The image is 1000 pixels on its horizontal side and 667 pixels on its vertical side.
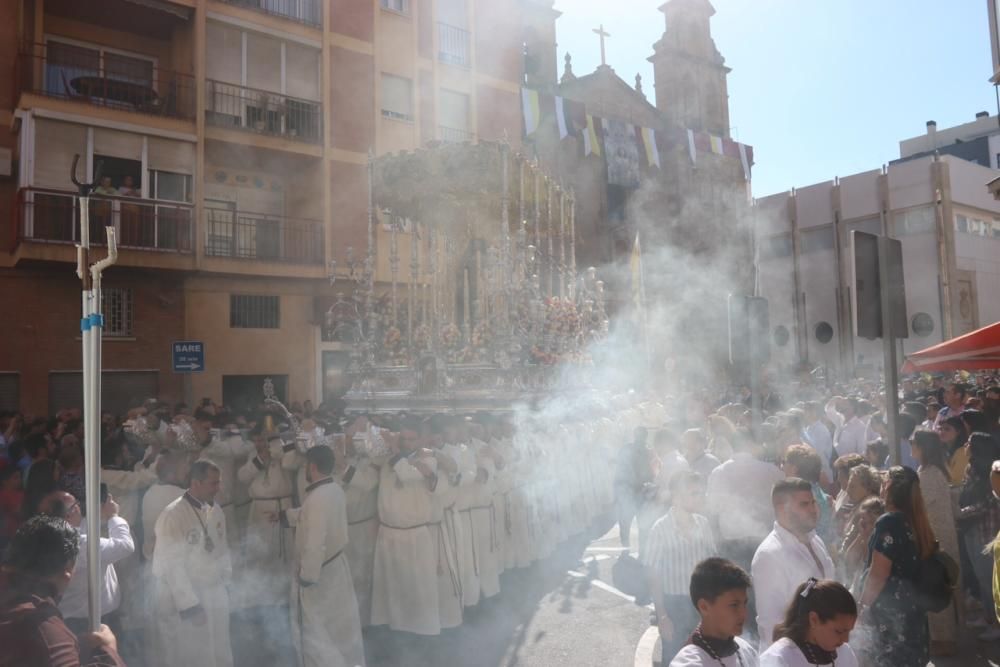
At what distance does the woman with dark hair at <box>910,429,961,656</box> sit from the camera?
5023 mm

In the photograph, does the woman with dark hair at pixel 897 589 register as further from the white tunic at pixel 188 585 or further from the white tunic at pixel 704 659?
the white tunic at pixel 188 585

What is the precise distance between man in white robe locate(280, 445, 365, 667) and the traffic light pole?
358 centimetres

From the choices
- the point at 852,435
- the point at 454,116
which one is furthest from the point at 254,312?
the point at 852,435

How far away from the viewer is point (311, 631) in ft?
16.7

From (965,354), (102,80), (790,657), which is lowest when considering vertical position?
(790,657)

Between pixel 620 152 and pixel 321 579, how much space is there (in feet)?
77.1

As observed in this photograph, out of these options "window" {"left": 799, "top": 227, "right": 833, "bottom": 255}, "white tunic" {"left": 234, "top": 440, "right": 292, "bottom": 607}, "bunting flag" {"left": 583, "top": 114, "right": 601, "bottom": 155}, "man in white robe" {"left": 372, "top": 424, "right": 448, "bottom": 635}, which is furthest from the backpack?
"window" {"left": 799, "top": 227, "right": 833, "bottom": 255}

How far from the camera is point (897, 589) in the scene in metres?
3.70

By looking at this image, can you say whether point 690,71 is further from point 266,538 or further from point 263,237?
point 266,538

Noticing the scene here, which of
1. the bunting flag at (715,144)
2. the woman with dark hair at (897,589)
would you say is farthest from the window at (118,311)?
the bunting flag at (715,144)

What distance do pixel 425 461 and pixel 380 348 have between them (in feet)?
20.3

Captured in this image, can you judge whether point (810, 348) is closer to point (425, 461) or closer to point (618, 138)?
point (618, 138)

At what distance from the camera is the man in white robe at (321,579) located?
502 cm

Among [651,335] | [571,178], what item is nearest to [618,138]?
[571,178]
